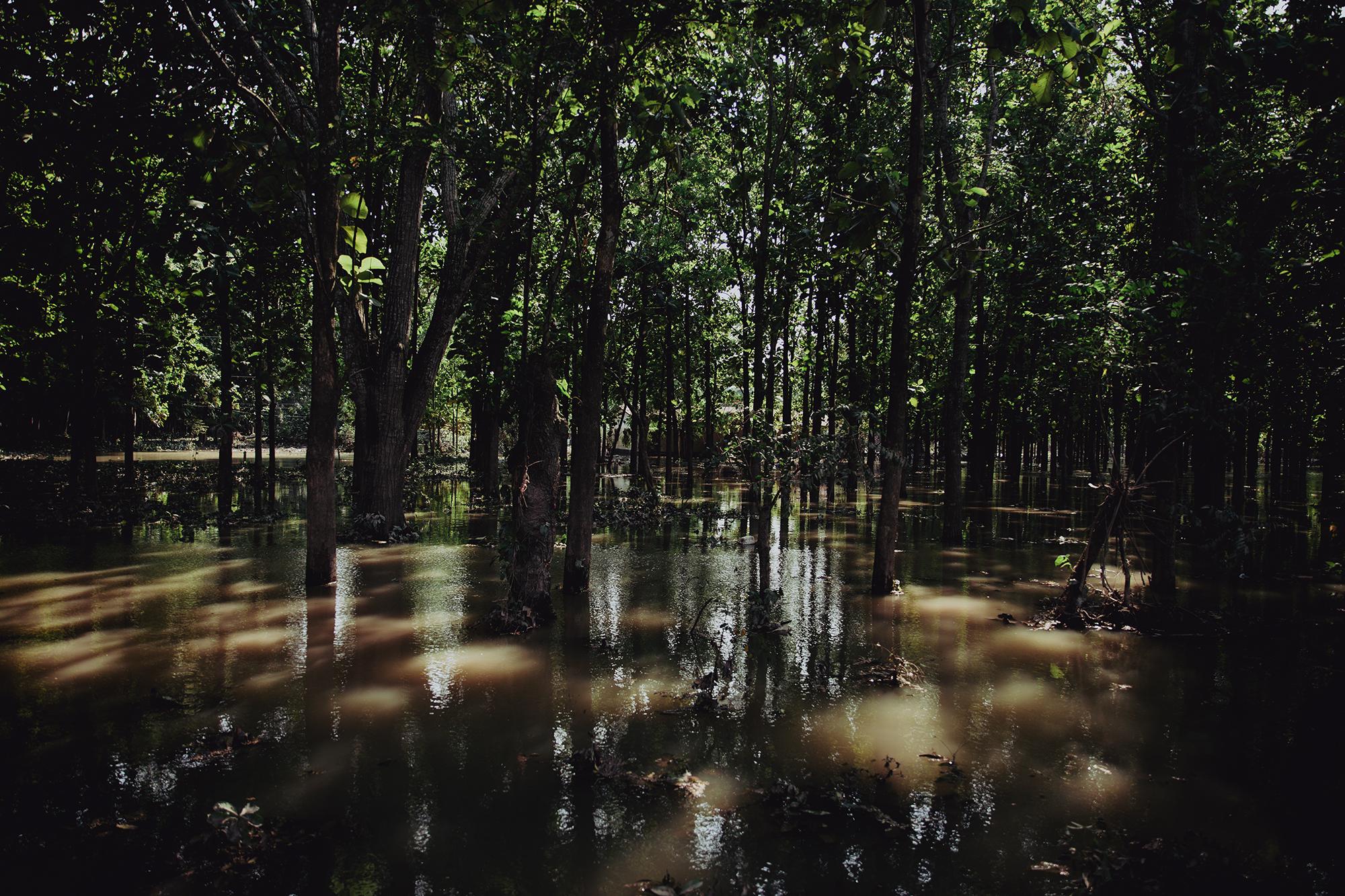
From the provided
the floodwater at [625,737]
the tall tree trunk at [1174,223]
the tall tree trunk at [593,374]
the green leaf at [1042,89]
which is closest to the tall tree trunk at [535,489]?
the tall tree trunk at [593,374]

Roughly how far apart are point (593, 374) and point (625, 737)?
18.4ft

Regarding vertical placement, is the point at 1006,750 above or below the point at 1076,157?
below

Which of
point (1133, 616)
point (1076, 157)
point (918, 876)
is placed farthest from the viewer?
point (1076, 157)

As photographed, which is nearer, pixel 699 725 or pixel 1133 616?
pixel 699 725

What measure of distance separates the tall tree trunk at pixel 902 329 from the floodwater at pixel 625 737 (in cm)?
82

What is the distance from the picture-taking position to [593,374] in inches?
407

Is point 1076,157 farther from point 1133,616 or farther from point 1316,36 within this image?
point 1316,36

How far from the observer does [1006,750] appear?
18.9 ft

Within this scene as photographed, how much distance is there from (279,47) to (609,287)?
7.37m

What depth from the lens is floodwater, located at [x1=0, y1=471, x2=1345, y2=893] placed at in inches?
166

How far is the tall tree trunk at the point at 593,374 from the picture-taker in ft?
32.9

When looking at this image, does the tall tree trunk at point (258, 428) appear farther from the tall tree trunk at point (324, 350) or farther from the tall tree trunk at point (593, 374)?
the tall tree trunk at point (593, 374)

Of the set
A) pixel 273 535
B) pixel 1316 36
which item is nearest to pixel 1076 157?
pixel 1316 36

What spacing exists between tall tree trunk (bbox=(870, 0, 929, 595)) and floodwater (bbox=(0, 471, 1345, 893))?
825mm
